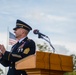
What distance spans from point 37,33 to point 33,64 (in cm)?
86

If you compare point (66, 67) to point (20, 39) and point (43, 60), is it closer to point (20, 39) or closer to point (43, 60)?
point (43, 60)

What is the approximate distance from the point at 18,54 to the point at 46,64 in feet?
2.78

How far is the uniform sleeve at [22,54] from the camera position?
12.4 ft

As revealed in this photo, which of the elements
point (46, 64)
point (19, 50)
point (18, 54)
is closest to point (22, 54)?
point (18, 54)

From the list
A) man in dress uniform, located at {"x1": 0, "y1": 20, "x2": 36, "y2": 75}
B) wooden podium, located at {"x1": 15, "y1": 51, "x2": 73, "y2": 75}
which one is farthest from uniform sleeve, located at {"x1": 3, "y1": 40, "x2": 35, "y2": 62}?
wooden podium, located at {"x1": 15, "y1": 51, "x2": 73, "y2": 75}

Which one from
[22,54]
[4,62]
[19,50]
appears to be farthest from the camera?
[19,50]

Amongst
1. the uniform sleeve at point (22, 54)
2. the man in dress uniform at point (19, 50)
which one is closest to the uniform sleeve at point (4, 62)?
the man in dress uniform at point (19, 50)

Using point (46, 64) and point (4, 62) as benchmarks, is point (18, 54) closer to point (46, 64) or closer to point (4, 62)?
point (4, 62)

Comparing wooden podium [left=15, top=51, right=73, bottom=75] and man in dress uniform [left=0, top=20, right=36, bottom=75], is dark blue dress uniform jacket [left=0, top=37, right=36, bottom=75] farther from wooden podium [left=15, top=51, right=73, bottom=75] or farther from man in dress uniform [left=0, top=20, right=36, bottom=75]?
wooden podium [left=15, top=51, right=73, bottom=75]

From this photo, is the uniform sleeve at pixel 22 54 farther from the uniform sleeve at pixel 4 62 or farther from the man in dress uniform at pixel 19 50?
the uniform sleeve at pixel 4 62

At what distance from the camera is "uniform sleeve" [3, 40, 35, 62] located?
149 inches

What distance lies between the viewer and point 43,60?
3133 millimetres

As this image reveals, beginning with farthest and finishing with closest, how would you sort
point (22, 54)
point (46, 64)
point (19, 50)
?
point (19, 50)
point (22, 54)
point (46, 64)

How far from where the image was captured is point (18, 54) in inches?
154
